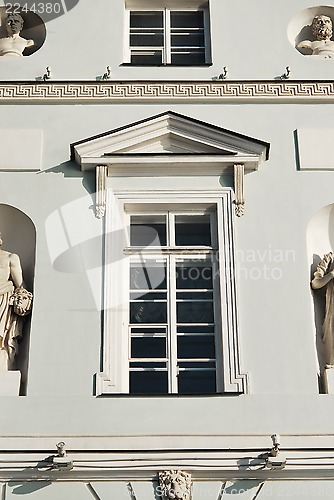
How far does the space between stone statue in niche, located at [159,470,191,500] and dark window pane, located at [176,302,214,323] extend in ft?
5.66

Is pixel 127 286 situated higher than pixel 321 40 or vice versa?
pixel 321 40

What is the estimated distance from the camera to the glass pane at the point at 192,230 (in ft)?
35.4

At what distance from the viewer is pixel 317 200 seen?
35.3ft

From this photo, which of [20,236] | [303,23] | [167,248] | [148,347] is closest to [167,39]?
[303,23]

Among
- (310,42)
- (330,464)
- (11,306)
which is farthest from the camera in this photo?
(310,42)

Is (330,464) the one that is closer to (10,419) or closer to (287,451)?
(287,451)

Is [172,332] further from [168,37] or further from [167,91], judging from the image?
[168,37]

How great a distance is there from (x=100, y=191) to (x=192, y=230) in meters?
1.06

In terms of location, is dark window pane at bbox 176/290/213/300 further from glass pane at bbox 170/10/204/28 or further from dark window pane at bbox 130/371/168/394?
glass pane at bbox 170/10/204/28

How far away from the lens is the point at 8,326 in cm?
1002

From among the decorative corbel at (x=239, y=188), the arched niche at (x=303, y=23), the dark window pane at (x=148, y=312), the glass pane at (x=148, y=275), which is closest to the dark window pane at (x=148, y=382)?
the dark window pane at (x=148, y=312)

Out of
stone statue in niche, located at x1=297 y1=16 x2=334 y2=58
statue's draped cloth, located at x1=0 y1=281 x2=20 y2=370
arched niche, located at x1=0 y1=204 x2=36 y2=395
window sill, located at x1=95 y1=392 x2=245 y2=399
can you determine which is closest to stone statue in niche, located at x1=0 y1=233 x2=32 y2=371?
statue's draped cloth, located at x1=0 y1=281 x2=20 y2=370

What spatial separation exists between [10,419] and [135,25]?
17.8ft

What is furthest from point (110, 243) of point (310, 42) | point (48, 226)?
point (310, 42)
